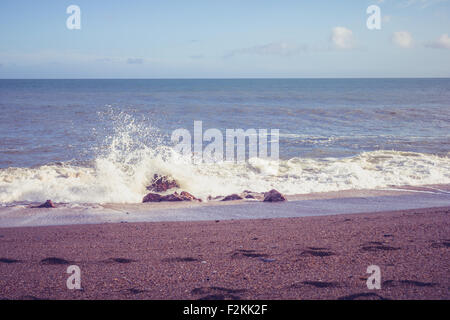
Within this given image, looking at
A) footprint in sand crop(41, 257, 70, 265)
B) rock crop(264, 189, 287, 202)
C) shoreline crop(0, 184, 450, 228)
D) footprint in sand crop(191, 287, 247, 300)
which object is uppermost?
footprint in sand crop(191, 287, 247, 300)

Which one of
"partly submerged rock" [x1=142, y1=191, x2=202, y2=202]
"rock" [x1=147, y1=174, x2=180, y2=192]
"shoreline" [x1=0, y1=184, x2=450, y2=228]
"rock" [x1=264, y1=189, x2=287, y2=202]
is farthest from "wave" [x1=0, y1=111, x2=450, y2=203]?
"rock" [x1=264, y1=189, x2=287, y2=202]

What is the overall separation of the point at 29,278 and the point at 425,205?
282 inches

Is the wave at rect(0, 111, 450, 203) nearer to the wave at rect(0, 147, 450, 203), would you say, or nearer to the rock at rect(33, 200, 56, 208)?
the wave at rect(0, 147, 450, 203)

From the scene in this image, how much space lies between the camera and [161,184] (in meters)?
10.2

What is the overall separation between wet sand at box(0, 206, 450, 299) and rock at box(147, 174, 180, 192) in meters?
3.42

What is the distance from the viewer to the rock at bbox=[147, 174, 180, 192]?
10102mm

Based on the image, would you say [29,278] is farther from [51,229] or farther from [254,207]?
[254,207]

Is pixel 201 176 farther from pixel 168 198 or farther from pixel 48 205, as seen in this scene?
pixel 48 205

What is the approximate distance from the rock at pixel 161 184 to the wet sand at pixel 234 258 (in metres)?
3.42

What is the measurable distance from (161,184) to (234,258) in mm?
5918

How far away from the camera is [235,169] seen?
1238cm

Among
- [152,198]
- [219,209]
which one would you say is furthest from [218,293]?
[152,198]

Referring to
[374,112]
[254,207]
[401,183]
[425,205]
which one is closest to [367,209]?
[425,205]

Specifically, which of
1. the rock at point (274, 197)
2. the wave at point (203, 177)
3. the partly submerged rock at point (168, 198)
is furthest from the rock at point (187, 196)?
the rock at point (274, 197)
